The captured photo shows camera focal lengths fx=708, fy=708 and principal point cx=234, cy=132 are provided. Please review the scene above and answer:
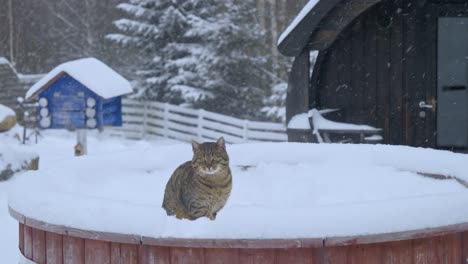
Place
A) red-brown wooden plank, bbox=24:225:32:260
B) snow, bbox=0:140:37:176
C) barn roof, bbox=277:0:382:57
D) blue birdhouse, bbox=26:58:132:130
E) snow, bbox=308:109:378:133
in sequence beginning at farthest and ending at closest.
A: 1. snow, bbox=0:140:37:176
2. blue birdhouse, bbox=26:58:132:130
3. snow, bbox=308:109:378:133
4. barn roof, bbox=277:0:382:57
5. red-brown wooden plank, bbox=24:225:32:260

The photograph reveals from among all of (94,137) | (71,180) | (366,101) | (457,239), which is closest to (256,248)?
(457,239)

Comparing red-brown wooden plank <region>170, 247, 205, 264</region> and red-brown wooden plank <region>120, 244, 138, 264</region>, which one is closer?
red-brown wooden plank <region>170, 247, 205, 264</region>

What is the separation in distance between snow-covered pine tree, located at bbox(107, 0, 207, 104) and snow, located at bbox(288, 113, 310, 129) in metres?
9.06

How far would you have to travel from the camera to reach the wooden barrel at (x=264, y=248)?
10.3ft

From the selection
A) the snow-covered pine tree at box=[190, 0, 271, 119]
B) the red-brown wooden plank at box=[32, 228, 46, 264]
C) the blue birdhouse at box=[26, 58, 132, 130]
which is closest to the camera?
the red-brown wooden plank at box=[32, 228, 46, 264]

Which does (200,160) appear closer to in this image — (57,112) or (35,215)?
(35,215)

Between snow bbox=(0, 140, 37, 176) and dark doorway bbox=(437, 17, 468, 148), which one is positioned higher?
dark doorway bbox=(437, 17, 468, 148)

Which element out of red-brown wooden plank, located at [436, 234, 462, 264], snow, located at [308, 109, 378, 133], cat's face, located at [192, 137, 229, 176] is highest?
snow, located at [308, 109, 378, 133]

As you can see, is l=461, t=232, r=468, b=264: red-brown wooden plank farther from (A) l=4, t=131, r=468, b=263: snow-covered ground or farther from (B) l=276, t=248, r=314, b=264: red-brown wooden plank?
(B) l=276, t=248, r=314, b=264: red-brown wooden plank

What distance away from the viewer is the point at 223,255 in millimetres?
3152

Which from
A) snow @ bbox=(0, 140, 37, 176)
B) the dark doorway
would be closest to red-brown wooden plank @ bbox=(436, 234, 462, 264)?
the dark doorway

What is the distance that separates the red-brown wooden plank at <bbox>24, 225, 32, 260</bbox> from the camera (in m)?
3.82

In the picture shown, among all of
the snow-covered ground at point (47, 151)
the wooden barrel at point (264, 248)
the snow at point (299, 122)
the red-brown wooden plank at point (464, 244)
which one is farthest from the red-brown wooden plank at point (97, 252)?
the snow at point (299, 122)

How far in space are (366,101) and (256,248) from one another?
6.34 meters
